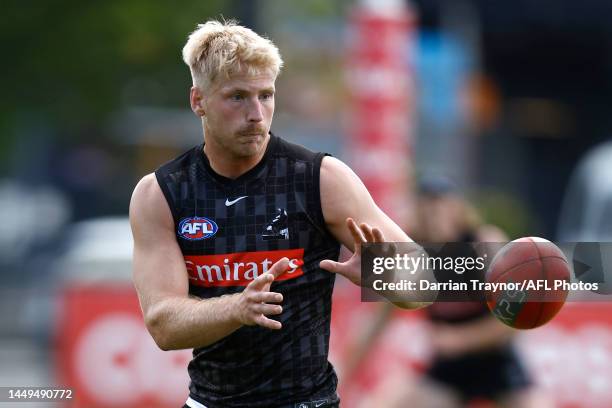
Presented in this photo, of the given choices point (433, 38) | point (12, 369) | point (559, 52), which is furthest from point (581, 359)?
point (559, 52)

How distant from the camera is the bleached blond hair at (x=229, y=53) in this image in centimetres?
602

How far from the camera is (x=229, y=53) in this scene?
6023 mm

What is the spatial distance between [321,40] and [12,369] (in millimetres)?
17948

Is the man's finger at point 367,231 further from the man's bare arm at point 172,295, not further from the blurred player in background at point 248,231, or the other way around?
the man's bare arm at point 172,295

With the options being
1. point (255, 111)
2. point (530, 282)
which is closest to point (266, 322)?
point (255, 111)

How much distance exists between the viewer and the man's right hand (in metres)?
5.52

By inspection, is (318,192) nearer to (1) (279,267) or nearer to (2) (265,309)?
(1) (279,267)

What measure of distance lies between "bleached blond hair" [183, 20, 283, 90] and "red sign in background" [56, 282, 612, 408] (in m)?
5.94

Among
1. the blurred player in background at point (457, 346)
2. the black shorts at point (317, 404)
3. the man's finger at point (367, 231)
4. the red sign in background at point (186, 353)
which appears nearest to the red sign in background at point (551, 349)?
the red sign in background at point (186, 353)

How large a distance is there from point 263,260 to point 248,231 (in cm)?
15

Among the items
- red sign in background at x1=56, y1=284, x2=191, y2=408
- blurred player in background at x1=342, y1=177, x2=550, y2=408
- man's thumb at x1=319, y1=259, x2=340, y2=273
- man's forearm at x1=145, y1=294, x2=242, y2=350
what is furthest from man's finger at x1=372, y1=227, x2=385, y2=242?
red sign in background at x1=56, y1=284, x2=191, y2=408

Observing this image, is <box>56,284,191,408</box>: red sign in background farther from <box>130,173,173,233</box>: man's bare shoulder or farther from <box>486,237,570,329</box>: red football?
<box>486,237,570,329</box>: red football

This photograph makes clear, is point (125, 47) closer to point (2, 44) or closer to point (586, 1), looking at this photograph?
point (2, 44)

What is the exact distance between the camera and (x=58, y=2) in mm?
21984
